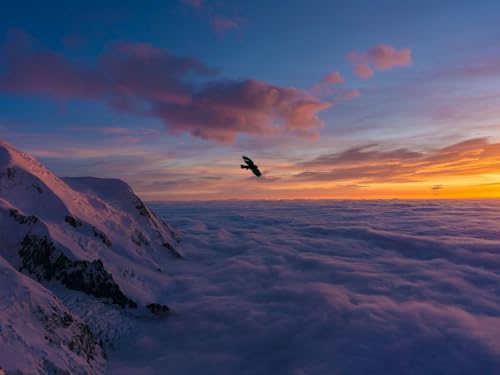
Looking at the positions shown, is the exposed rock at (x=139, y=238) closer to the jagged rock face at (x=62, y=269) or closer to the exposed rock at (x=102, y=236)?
the exposed rock at (x=102, y=236)

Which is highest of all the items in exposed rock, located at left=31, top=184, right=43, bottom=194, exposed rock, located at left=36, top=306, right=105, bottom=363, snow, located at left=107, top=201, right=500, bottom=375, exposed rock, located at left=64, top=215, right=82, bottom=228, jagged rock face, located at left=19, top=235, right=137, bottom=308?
exposed rock, located at left=31, top=184, right=43, bottom=194

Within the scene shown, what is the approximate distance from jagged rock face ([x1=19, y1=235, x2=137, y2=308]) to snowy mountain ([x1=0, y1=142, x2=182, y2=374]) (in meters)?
0.02

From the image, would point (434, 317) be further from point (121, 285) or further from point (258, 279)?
point (121, 285)

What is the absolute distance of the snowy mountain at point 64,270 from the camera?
4.73 m

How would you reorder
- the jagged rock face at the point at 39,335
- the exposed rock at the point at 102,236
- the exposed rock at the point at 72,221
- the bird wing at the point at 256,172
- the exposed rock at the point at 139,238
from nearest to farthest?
the jagged rock face at the point at 39,335
the exposed rock at the point at 72,221
the exposed rock at the point at 102,236
the exposed rock at the point at 139,238
the bird wing at the point at 256,172

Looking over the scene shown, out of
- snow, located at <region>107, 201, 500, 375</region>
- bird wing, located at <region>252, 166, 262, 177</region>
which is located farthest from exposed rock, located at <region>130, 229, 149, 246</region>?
bird wing, located at <region>252, 166, 262, 177</region>

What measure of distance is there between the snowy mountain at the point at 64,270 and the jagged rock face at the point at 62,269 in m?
0.02

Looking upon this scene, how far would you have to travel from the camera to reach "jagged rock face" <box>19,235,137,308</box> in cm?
740

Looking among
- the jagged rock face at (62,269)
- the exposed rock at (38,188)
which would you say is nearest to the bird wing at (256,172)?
the jagged rock face at (62,269)

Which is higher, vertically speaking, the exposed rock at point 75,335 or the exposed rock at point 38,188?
the exposed rock at point 38,188

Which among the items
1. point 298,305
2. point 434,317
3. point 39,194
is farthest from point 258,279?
point 39,194

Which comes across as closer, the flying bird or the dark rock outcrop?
the dark rock outcrop

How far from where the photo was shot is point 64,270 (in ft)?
24.7

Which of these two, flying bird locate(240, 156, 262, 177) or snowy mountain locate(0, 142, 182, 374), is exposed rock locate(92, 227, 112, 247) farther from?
flying bird locate(240, 156, 262, 177)
